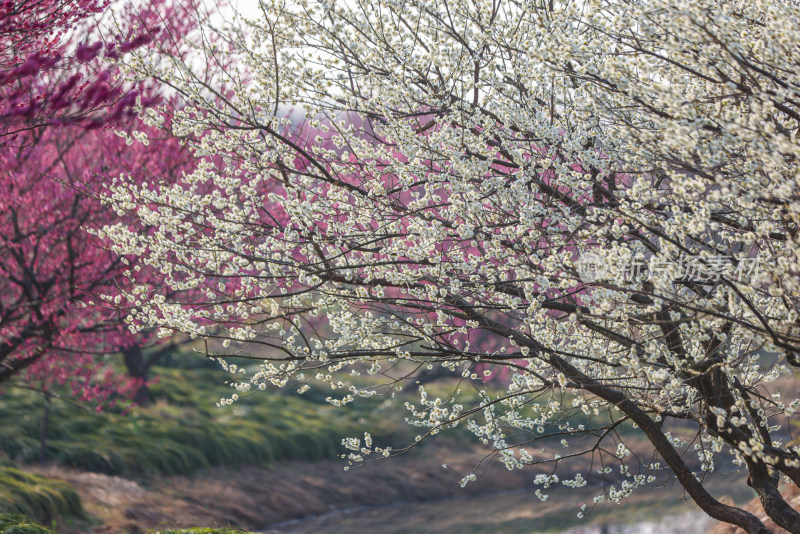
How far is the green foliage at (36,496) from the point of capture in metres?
9.77

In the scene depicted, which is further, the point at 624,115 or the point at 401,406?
the point at 401,406

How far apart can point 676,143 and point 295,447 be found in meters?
13.9

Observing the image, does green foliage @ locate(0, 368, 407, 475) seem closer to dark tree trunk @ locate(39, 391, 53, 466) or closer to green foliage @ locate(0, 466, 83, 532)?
dark tree trunk @ locate(39, 391, 53, 466)

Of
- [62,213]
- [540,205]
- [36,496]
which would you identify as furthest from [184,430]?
[540,205]

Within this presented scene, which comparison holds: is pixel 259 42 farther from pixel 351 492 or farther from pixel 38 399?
pixel 351 492

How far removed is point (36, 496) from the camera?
1030cm

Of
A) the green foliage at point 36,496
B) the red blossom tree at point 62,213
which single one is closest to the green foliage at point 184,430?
the green foliage at point 36,496

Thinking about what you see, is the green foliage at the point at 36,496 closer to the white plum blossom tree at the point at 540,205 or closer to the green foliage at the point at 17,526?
the green foliage at the point at 17,526

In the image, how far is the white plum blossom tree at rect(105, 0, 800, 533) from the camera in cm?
443

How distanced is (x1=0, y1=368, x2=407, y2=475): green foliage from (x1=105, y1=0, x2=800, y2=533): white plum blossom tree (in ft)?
27.0

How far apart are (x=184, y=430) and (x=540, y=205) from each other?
1161 cm

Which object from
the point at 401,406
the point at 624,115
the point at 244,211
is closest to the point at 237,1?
the point at 244,211

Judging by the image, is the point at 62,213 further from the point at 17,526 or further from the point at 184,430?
the point at 184,430

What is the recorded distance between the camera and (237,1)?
584cm
